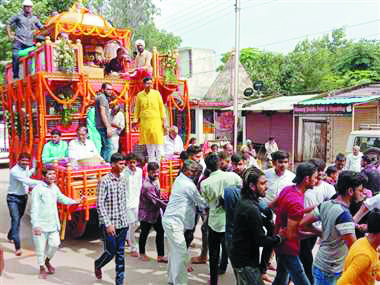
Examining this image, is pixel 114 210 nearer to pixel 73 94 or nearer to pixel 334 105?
pixel 73 94

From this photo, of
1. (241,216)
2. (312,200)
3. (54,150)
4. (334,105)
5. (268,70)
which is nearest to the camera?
(241,216)

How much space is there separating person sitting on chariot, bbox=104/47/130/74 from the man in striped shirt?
14.0ft

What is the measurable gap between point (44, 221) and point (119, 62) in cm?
429

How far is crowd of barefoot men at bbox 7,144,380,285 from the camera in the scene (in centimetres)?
312

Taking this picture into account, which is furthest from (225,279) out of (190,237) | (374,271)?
(374,271)

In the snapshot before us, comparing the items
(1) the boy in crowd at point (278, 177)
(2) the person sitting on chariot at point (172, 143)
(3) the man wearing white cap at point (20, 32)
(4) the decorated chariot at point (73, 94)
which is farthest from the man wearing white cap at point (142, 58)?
(1) the boy in crowd at point (278, 177)

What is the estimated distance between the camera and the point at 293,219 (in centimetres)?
348

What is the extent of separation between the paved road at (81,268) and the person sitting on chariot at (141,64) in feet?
10.6

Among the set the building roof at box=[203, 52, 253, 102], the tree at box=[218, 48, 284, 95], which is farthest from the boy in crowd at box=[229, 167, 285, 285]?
the tree at box=[218, 48, 284, 95]

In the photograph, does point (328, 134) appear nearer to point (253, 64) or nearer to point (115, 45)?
point (115, 45)

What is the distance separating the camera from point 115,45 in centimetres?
887

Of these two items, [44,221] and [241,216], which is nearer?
[241,216]

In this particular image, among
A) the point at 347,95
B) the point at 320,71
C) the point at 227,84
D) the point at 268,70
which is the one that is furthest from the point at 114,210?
the point at 268,70

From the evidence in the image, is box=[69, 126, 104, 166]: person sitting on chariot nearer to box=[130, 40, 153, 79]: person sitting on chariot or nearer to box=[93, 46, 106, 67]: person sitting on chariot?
box=[130, 40, 153, 79]: person sitting on chariot
